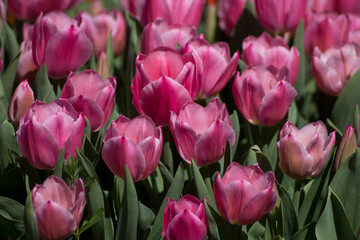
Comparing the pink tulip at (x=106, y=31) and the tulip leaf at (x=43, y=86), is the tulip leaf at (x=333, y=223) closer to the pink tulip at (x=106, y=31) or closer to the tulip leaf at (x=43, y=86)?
the tulip leaf at (x=43, y=86)

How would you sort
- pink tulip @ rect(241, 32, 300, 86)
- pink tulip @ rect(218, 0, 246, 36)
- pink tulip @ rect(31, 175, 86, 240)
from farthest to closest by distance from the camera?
pink tulip @ rect(218, 0, 246, 36), pink tulip @ rect(241, 32, 300, 86), pink tulip @ rect(31, 175, 86, 240)

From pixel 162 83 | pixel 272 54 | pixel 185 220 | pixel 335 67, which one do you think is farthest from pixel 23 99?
pixel 335 67

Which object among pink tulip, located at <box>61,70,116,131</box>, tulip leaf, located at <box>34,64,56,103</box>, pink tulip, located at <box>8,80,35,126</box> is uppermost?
pink tulip, located at <box>61,70,116,131</box>

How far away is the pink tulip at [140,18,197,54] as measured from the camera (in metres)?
1.15

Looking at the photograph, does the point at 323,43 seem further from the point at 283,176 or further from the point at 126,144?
the point at 126,144

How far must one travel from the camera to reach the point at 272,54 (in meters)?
1.17

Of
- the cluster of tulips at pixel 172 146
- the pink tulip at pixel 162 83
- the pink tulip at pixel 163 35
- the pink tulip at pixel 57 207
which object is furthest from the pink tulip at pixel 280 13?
the pink tulip at pixel 57 207

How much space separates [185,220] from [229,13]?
0.85 m

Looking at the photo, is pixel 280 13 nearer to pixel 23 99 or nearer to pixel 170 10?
pixel 170 10

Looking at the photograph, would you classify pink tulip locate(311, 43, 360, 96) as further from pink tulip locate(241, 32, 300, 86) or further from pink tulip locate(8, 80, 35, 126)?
pink tulip locate(8, 80, 35, 126)

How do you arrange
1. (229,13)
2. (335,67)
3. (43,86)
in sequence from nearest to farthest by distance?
(43,86)
(335,67)
(229,13)

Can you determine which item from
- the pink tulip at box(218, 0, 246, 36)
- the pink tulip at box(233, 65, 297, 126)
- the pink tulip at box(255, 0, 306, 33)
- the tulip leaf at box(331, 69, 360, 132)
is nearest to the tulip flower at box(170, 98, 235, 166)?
the pink tulip at box(233, 65, 297, 126)

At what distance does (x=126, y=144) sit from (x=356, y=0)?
40.6 inches

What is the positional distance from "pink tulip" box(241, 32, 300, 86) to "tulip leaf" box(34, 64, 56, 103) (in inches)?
16.3
